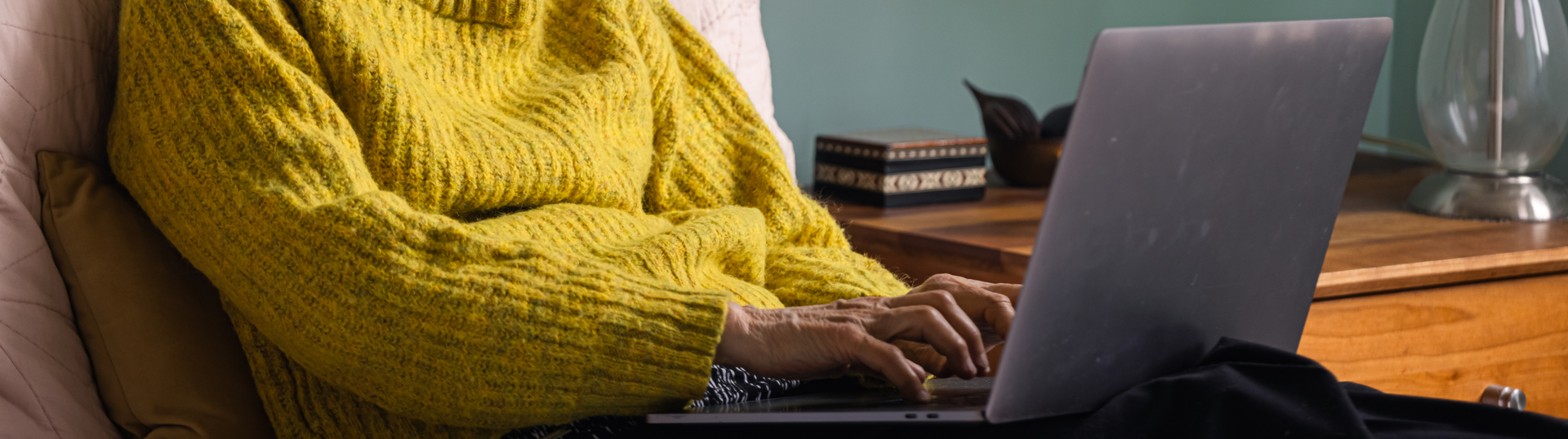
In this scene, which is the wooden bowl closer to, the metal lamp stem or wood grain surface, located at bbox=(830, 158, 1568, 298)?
wood grain surface, located at bbox=(830, 158, 1568, 298)

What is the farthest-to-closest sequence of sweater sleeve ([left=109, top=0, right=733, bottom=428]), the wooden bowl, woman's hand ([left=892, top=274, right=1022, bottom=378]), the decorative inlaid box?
the wooden bowl
the decorative inlaid box
woman's hand ([left=892, top=274, right=1022, bottom=378])
sweater sleeve ([left=109, top=0, right=733, bottom=428])

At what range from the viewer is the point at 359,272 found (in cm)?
69

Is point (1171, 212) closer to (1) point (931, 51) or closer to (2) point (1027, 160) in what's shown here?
(2) point (1027, 160)

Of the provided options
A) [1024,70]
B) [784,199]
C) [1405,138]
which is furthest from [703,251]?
[1405,138]

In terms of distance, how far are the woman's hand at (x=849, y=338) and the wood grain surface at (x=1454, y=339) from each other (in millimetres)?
537

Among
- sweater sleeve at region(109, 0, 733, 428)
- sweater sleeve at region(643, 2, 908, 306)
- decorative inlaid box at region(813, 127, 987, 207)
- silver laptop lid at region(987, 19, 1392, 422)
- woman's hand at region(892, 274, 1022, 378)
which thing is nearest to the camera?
silver laptop lid at region(987, 19, 1392, 422)

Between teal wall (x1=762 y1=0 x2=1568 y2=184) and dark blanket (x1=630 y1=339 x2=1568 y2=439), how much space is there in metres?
1.11

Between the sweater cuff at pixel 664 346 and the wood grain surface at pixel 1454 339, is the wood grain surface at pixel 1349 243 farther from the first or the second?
the sweater cuff at pixel 664 346

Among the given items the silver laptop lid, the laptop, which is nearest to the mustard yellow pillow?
the laptop

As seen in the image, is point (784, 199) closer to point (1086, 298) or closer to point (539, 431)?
point (539, 431)

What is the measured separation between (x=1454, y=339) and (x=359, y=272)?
107cm

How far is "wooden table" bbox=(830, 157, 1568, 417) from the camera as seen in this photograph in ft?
3.72

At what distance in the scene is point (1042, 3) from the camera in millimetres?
1903

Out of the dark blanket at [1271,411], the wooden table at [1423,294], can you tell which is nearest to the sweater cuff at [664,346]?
the dark blanket at [1271,411]
